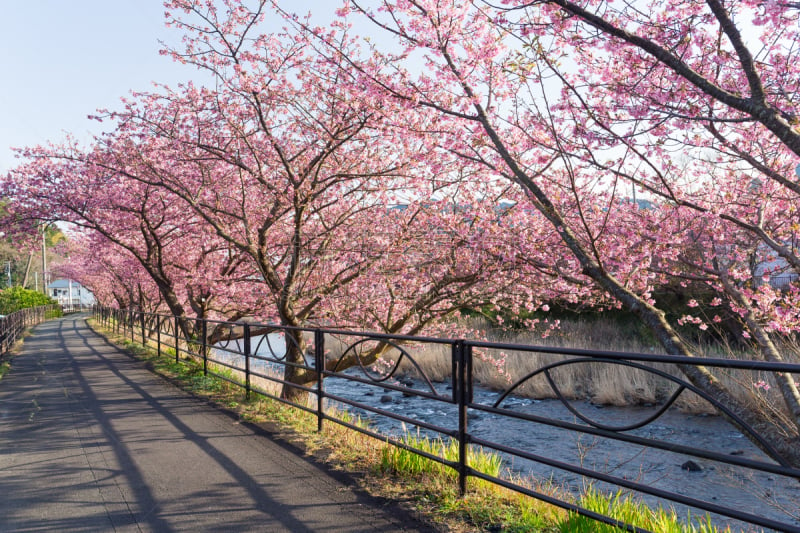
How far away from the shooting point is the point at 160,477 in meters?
4.69

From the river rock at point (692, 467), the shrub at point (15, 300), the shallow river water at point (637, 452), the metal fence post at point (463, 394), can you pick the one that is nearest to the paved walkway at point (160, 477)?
the metal fence post at point (463, 394)

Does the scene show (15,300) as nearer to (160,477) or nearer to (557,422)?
(160,477)

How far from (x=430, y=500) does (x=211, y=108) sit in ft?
24.1

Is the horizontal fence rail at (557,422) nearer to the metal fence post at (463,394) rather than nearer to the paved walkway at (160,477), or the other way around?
the metal fence post at (463,394)

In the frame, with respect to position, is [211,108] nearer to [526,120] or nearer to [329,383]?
[526,120]

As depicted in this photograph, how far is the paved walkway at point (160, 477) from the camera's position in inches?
148

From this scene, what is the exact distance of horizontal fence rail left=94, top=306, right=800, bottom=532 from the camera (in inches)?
121

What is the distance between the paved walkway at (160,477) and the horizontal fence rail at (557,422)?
0.76m

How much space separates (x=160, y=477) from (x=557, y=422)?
3.39 metres

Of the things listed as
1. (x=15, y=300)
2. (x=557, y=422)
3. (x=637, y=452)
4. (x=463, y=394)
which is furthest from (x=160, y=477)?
(x=15, y=300)

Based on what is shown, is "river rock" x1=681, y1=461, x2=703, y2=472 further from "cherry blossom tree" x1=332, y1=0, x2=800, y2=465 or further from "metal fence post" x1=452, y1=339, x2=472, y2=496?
"metal fence post" x1=452, y1=339, x2=472, y2=496

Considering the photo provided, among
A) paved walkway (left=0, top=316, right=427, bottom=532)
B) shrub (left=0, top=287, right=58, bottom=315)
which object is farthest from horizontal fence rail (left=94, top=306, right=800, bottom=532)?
shrub (left=0, top=287, right=58, bottom=315)

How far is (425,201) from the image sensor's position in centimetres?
872

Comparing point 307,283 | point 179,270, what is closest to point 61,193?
point 179,270
